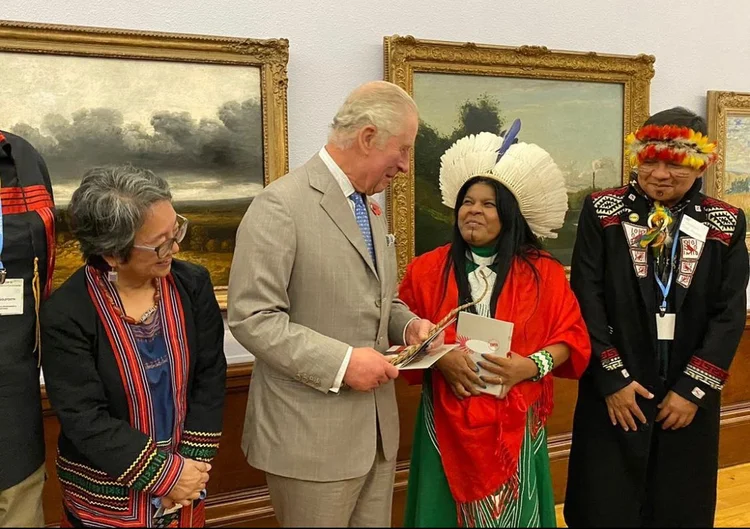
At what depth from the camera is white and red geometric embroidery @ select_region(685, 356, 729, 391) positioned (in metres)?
2.41

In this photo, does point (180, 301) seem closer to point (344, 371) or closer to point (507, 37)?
point (344, 371)

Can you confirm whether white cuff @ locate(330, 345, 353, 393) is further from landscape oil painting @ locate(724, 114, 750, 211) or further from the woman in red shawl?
landscape oil painting @ locate(724, 114, 750, 211)

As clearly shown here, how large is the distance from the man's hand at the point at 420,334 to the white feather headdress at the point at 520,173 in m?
0.52

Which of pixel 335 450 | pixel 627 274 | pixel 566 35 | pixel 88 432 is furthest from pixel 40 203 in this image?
pixel 566 35

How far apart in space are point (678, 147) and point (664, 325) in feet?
2.09

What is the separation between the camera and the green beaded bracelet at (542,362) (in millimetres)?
2209

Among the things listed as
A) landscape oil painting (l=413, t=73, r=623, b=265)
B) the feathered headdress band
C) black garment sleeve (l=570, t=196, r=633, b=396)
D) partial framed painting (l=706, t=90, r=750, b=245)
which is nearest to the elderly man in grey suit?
black garment sleeve (l=570, t=196, r=633, b=396)

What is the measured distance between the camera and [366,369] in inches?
72.4

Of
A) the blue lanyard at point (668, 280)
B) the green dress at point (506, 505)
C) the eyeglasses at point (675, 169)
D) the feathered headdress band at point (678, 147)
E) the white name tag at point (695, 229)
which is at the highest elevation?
the feathered headdress band at point (678, 147)

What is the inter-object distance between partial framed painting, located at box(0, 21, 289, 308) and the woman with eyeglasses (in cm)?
88

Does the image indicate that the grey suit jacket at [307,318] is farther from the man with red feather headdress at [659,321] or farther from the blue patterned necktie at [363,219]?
the man with red feather headdress at [659,321]

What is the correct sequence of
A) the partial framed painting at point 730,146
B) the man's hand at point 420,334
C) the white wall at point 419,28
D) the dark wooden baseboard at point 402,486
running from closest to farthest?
the man's hand at point 420,334, the white wall at point 419,28, the dark wooden baseboard at point 402,486, the partial framed painting at point 730,146

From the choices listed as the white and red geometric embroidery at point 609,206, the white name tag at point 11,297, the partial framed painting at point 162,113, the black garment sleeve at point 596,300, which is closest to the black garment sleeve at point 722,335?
the black garment sleeve at point 596,300

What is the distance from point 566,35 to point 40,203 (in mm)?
2657
